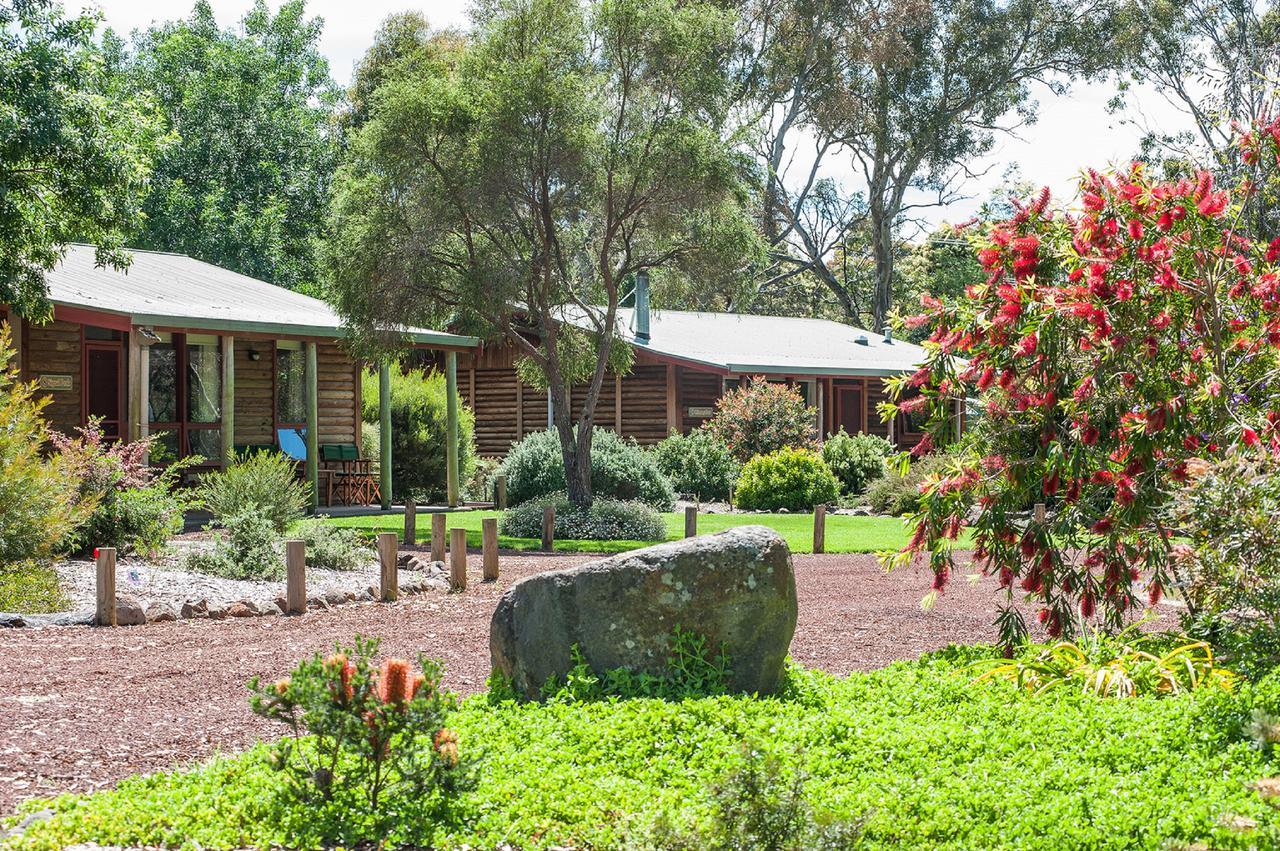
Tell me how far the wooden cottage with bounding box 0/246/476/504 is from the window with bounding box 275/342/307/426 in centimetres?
2

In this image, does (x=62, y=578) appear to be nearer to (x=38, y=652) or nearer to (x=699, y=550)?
(x=38, y=652)

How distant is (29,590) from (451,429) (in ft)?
42.1

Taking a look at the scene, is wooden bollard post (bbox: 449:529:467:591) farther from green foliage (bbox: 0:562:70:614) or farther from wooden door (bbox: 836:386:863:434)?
wooden door (bbox: 836:386:863:434)

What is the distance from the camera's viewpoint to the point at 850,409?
1447 inches

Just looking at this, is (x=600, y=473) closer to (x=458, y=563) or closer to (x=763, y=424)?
(x=763, y=424)

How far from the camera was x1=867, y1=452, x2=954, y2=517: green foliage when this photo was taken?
2292 centimetres

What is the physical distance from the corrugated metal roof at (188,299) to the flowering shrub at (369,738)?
590 inches

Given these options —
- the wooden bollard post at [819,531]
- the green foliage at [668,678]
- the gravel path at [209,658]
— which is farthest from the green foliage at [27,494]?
the wooden bollard post at [819,531]

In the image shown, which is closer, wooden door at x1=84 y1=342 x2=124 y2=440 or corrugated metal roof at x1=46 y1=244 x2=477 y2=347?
corrugated metal roof at x1=46 y1=244 x2=477 y2=347

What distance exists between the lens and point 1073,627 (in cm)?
752

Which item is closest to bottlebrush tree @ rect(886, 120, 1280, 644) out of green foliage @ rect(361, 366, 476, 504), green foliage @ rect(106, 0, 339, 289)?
green foliage @ rect(361, 366, 476, 504)

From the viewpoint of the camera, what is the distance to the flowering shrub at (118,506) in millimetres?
13047

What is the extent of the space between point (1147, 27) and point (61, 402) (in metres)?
35.3

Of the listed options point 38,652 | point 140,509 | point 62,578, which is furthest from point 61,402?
point 38,652
